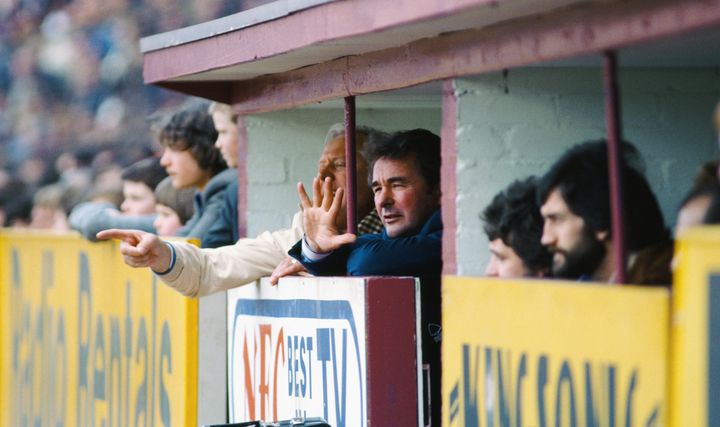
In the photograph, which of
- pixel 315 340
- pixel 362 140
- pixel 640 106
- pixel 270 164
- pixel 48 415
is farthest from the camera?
pixel 48 415

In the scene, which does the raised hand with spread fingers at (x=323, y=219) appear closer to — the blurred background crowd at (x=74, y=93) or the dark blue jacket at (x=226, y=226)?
the dark blue jacket at (x=226, y=226)

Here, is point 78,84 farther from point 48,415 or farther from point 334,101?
point 334,101

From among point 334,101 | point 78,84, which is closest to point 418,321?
point 334,101

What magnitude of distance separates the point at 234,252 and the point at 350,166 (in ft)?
2.96

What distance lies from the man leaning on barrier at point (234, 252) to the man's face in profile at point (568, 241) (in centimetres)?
168

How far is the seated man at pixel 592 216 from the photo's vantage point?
14.9 ft

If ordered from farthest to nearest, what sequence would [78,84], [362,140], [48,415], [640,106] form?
1. [78,84]
2. [48,415]
3. [362,140]
4. [640,106]

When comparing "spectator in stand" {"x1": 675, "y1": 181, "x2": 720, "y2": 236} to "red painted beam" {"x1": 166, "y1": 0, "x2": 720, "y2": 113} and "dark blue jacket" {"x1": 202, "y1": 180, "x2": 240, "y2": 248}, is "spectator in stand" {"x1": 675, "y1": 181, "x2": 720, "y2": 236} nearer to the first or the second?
"red painted beam" {"x1": 166, "y1": 0, "x2": 720, "y2": 113}

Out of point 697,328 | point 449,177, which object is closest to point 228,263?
point 449,177

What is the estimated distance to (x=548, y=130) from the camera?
5113 mm

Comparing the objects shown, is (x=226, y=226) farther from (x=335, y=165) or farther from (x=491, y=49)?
(x=491, y=49)

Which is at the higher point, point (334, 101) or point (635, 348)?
point (334, 101)

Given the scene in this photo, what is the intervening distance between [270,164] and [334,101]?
53 cm

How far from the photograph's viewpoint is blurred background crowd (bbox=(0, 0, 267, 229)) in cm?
1345
